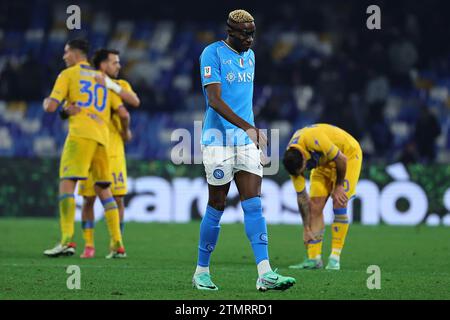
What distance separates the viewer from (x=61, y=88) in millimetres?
11141

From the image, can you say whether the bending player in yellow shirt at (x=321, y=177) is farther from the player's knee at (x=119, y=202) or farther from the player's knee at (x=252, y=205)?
the player's knee at (x=119, y=202)

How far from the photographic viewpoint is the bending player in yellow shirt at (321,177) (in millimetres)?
10016

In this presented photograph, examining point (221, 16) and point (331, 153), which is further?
point (221, 16)

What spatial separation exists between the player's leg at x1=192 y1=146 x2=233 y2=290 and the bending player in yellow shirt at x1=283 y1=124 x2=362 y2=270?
7.75ft

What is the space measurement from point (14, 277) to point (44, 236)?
18.4ft

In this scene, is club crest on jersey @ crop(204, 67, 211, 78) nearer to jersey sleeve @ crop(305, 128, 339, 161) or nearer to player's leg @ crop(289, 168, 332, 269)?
jersey sleeve @ crop(305, 128, 339, 161)

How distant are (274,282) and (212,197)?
804 millimetres

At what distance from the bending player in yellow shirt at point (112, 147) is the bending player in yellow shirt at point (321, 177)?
2.37 metres

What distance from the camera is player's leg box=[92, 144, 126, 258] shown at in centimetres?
1117

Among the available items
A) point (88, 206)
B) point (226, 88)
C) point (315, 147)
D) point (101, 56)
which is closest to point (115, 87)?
point (101, 56)

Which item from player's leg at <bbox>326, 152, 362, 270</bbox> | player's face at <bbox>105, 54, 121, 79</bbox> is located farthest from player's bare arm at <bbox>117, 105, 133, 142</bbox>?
player's leg at <bbox>326, 152, 362, 270</bbox>
